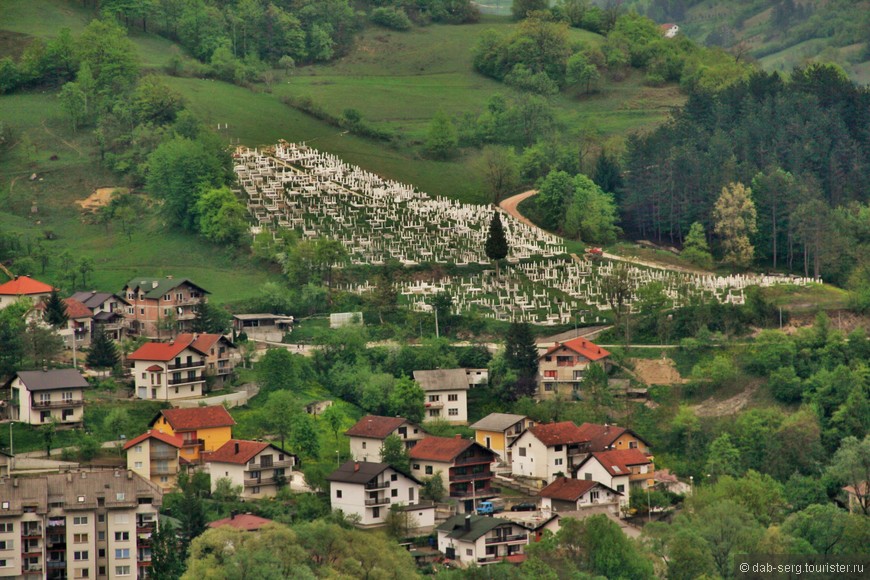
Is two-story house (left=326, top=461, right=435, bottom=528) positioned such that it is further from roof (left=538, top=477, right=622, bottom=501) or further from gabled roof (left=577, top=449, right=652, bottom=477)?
gabled roof (left=577, top=449, right=652, bottom=477)

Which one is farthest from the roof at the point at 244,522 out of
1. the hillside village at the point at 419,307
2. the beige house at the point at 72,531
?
the beige house at the point at 72,531

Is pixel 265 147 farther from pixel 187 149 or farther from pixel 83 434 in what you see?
pixel 83 434

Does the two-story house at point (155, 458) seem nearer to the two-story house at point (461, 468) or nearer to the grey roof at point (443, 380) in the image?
the two-story house at point (461, 468)

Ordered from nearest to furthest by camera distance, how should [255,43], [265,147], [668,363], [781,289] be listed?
1. [668,363]
2. [781,289]
3. [265,147]
4. [255,43]

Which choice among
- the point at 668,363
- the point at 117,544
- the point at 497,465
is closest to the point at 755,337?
the point at 668,363

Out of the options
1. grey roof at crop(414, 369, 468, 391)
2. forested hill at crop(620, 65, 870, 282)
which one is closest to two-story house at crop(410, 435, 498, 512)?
grey roof at crop(414, 369, 468, 391)

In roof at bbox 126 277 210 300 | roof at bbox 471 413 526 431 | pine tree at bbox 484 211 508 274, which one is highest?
pine tree at bbox 484 211 508 274

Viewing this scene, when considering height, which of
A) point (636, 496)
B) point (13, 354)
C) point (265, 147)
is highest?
point (265, 147)
